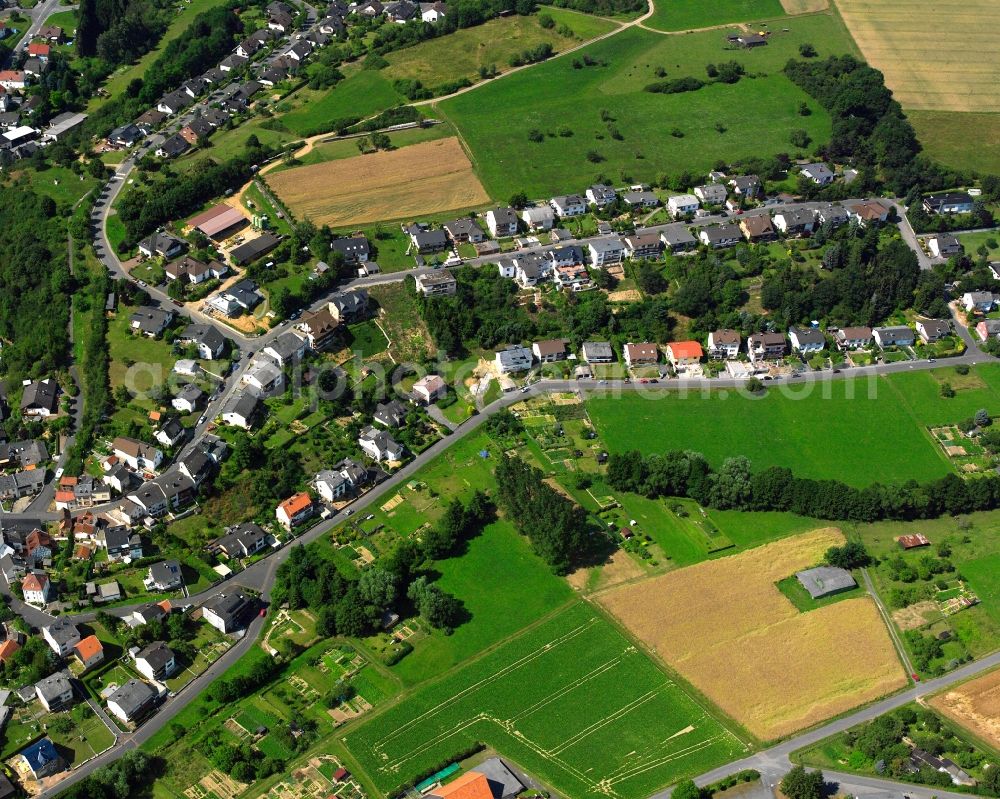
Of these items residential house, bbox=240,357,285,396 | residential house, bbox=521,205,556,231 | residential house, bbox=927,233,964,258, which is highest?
residential house, bbox=521,205,556,231

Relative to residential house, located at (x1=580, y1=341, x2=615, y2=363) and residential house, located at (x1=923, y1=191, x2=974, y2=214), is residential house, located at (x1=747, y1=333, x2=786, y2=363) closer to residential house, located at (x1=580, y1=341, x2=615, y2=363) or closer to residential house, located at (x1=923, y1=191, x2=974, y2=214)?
residential house, located at (x1=580, y1=341, x2=615, y2=363)

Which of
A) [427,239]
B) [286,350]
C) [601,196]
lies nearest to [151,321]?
[286,350]

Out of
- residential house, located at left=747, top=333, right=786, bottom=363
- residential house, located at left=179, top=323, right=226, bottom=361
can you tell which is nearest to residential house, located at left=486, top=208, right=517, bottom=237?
residential house, located at left=747, top=333, right=786, bottom=363

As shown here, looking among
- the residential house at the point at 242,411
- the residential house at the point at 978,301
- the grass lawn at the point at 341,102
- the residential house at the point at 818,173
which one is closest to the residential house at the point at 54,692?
the residential house at the point at 242,411

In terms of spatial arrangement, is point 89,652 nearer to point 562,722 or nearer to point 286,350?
point 562,722

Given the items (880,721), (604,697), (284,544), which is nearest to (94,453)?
(284,544)

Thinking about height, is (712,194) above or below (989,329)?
above

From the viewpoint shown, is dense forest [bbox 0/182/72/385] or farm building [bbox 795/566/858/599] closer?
farm building [bbox 795/566/858/599]
